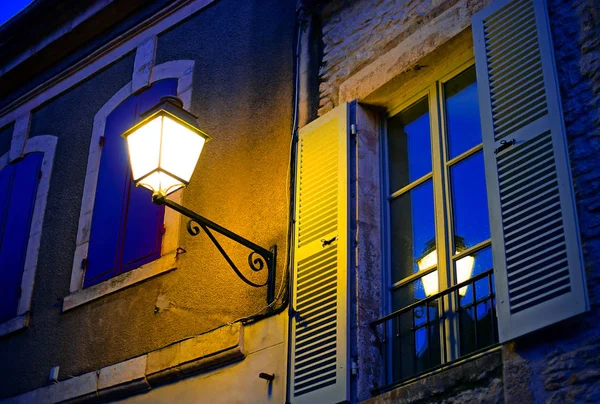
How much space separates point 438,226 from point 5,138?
5.32 m

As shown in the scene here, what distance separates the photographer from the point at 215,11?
773 cm

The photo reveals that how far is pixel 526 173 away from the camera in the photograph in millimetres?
4512

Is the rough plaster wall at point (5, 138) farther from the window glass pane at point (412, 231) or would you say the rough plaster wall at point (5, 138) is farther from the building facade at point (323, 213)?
the window glass pane at point (412, 231)

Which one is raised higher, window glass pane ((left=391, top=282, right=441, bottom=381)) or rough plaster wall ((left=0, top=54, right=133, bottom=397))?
rough plaster wall ((left=0, top=54, right=133, bottom=397))

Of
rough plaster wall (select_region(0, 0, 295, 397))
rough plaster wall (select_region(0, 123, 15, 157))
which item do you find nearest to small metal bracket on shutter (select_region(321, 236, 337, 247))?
rough plaster wall (select_region(0, 0, 295, 397))

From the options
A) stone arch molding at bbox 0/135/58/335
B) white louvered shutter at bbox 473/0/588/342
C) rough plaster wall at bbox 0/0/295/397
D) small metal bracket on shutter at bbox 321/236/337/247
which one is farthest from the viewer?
stone arch molding at bbox 0/135/58/335

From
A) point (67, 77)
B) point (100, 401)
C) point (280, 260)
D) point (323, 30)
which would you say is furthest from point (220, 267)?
point (67, 77)

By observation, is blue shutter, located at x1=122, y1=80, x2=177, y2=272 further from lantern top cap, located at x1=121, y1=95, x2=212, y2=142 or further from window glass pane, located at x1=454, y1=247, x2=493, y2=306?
window glass pane, located at x1=454, y1=247, x2=493, y2=306

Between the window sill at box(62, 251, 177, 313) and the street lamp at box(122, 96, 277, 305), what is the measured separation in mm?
946

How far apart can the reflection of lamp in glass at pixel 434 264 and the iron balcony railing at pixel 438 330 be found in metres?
0.09

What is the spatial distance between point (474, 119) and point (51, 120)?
459 centimetres

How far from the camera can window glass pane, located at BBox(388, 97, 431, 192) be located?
5621 millimetres

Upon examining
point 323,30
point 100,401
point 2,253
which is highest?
point 323,30

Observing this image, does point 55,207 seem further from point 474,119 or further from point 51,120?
point 474,119
